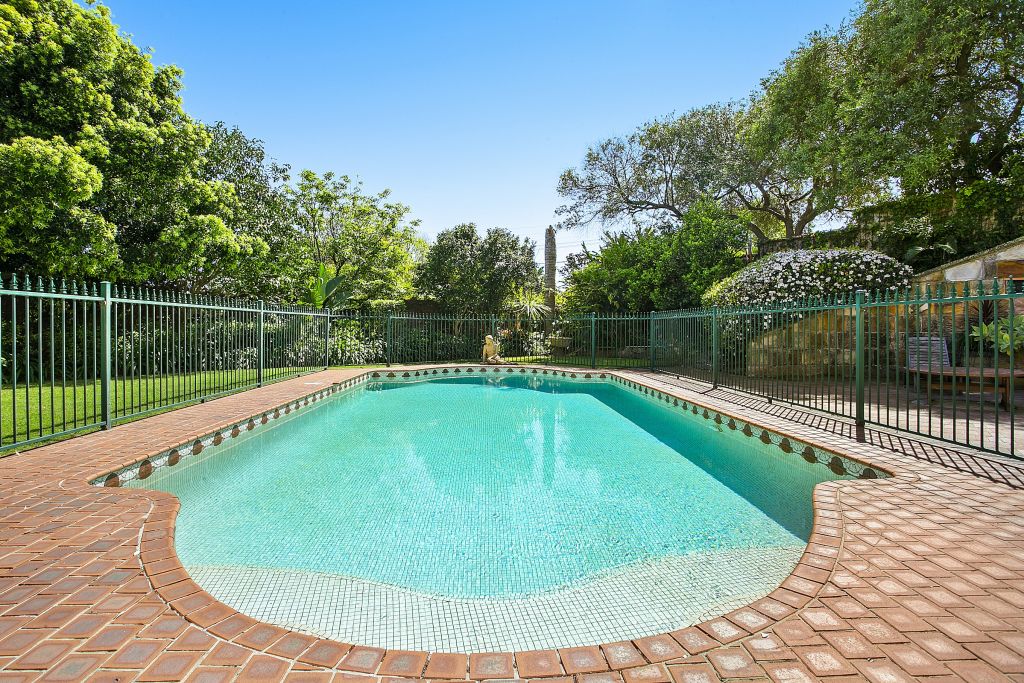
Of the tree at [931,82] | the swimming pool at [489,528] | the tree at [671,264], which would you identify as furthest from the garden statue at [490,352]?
the tree at [931,82]

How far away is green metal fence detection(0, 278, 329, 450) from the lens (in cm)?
485

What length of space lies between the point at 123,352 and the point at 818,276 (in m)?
12.7

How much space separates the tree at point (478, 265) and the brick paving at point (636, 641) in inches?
563

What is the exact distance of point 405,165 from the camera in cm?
1897

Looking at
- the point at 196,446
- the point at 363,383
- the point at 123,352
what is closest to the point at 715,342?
the point at 363,383

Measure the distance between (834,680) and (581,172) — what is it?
20982mm

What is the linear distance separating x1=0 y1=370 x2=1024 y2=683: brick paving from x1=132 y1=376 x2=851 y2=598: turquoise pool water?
61 centimetres

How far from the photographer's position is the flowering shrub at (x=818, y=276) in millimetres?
10727

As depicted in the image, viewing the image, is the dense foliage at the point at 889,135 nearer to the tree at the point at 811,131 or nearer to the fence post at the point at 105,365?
the tree at the point at 811,131

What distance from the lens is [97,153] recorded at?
10.4 meters

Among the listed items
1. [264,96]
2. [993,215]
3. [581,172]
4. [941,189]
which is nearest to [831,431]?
[993,215]

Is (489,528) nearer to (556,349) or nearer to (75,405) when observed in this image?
(75,405)

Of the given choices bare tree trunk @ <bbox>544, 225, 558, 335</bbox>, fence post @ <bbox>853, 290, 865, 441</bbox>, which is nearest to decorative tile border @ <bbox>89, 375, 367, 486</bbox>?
fence post @ <bbox>853, 290, 865, 441</bbox>

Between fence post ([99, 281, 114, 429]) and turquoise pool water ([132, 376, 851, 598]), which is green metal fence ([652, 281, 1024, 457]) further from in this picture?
fence post ([99, 281, 114, 429])
